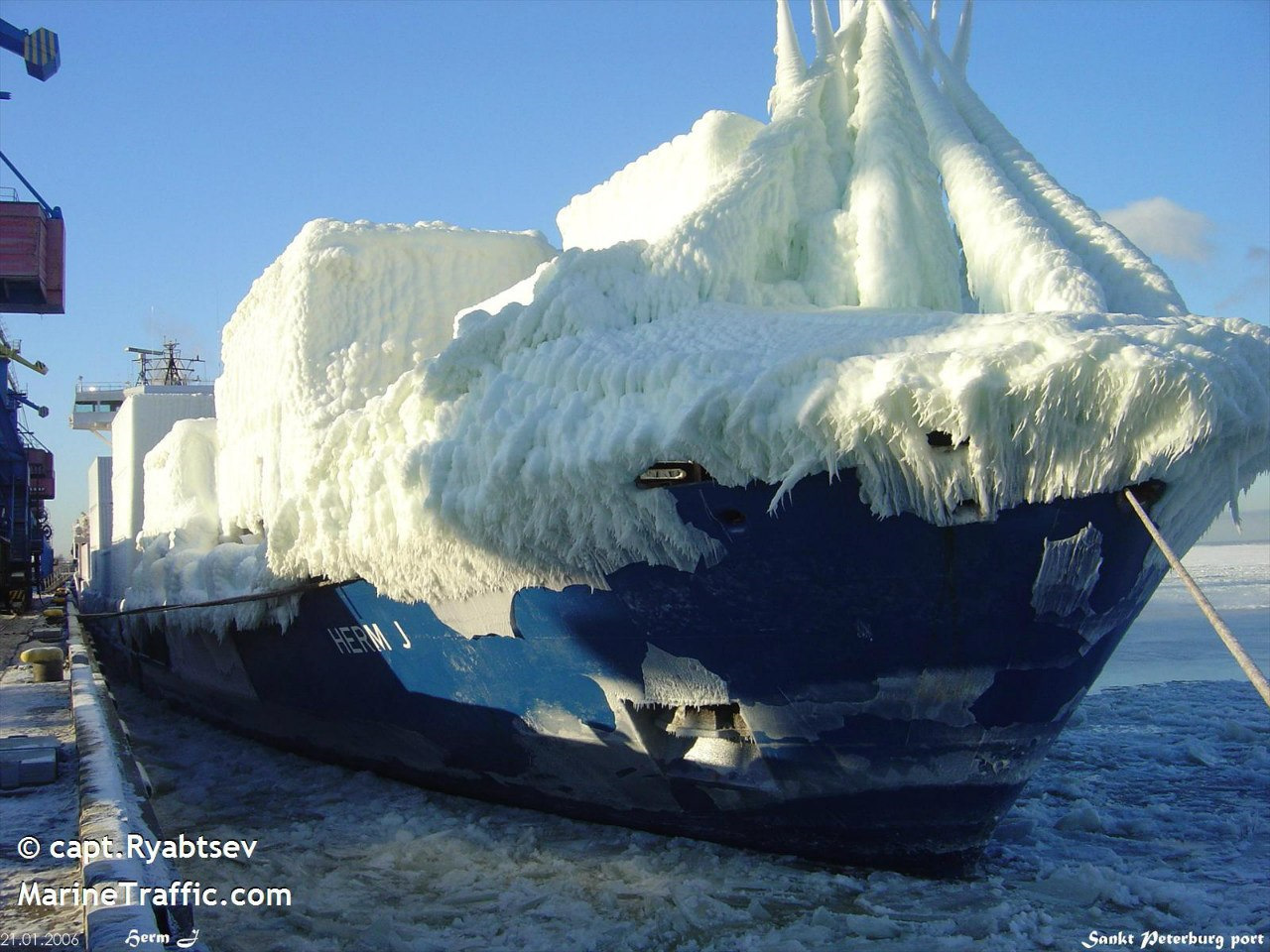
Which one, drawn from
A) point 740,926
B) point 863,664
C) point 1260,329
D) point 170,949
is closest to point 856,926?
point 740,926

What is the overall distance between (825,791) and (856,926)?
29.0 inches

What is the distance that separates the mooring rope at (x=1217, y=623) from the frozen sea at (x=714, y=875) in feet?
5.44

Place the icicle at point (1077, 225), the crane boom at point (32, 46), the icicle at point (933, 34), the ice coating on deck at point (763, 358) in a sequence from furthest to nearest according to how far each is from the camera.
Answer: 1. the crane boom at point (32, 46)
2. the icicle at point (933, 34)
3. the icicle at point (1077, 225)
4. the ice coating on deck at point (763, 358)

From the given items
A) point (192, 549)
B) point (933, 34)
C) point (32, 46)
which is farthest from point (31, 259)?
point (933, 34)

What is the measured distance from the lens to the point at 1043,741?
5598 millimetres

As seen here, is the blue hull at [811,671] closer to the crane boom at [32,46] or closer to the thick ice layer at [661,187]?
the thick ice layer at [661,187]

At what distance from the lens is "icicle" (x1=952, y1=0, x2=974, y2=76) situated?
25.9 ft

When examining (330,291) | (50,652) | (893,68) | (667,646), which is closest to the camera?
(667,646)

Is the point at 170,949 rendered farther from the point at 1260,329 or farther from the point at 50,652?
the point at 50,652

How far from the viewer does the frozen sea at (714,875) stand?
16.6ft

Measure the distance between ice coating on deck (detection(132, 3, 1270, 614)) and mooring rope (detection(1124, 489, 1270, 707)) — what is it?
0.18 m

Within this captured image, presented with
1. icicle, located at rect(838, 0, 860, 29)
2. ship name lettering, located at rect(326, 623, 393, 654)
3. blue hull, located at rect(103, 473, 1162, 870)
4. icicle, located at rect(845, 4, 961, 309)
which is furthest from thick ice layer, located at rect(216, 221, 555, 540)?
icicle, located at rect(845, 4, 961, 309)

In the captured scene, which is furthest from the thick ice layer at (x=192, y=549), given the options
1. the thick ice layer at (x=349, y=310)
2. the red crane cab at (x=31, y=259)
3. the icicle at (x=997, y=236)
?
the red crane cab at (x=31, y=259)

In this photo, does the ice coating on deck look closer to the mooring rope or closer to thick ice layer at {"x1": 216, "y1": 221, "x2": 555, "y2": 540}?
thick ice layer at {"x1": 216, "y1": 221, "x2": 555, "y2": 540}
